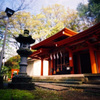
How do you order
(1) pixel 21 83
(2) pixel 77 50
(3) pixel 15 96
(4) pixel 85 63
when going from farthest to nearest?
(4) pixel 85 63, (2) pixel 77 50, (1) pixel 21 83, (3) pixel 15 96

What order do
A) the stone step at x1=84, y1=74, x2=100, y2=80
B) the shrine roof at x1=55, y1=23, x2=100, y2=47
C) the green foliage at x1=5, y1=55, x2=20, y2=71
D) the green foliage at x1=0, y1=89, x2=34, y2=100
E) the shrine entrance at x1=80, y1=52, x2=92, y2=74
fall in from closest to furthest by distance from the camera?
the green foliage at x1=0, y1=89, x2=34, y2=100 < the stone step at x1=84, y1=74, x2=100, y2=80 < the shrine roof at x1=55, y1=23, x2=100, y2=47 < the shrine entrance at x1=80, y1=52, x2=92, y2=74 < the green foliage at x1=5, y1=55, x2=20, y2=71

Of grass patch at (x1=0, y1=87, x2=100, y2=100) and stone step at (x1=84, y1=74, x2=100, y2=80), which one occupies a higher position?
stone step at (x1=84, y1=74, x2=100, y2=80)

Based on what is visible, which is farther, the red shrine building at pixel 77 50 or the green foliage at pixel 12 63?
the green foliage at pixel 12 63

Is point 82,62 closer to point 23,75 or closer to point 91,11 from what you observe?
point 23,75

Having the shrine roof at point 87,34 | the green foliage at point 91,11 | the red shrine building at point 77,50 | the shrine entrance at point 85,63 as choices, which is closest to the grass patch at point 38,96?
the red shrine building at point 77,50

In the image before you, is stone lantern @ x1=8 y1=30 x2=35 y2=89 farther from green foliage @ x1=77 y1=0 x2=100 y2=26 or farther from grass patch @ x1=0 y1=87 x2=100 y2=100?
green foliage @ x1=77 y1=0 x2=100 y2=26

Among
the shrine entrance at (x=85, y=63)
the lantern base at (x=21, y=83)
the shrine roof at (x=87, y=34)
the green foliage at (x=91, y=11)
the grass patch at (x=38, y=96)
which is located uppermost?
the green foliage at (x=91, y=11)

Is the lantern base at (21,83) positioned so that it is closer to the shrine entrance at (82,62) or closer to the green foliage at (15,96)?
the green foliage at (15,96)

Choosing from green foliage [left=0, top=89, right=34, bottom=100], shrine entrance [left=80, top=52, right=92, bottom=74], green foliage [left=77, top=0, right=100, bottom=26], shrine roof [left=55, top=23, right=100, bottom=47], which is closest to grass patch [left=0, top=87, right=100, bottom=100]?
green foliage [left=0, top=89, right=34, bottom=100]

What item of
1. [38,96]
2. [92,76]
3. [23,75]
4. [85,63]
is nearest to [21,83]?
[23,75]

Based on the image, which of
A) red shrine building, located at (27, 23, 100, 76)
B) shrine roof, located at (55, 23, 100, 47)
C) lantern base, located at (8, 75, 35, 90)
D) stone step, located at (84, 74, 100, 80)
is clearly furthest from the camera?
red shrine building, located at (27, 23, 100, 76)

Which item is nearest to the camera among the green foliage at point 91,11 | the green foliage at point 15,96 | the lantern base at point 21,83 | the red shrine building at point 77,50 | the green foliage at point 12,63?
the green foliage at point 15,96

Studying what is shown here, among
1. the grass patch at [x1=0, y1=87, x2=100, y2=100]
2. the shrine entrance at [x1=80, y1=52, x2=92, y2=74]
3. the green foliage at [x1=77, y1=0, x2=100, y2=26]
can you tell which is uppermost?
the green foliage at [x1=77, y1=0, x2=100, y2=26]

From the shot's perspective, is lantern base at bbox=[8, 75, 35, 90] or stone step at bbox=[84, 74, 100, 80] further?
stone step at bbox=[84, 74, 100, 80]
